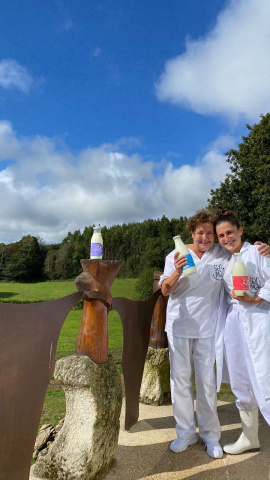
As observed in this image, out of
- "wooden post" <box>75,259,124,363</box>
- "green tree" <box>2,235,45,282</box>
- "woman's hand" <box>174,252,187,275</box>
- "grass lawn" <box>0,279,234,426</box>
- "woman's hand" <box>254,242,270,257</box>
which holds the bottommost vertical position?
"grass lawn" <box>0,279,234,426</box>

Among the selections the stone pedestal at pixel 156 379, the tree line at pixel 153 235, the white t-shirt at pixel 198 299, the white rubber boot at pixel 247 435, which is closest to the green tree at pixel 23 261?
the tree line at pixel 153 235

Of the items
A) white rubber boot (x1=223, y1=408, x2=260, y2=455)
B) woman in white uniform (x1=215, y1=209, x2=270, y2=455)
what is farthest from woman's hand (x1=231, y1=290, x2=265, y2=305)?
white rubber boot (x1=223, y1=408, x2=260, y2=455)

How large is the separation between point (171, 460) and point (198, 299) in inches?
48.0

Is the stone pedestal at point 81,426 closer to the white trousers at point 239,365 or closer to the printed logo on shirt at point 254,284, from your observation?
the white trousers at point 239,365

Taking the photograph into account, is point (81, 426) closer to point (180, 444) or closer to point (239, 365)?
point (180, 444)

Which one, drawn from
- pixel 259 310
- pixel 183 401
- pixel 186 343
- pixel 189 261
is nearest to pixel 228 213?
pixel 189 261

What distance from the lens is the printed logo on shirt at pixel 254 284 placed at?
2793 millimetres

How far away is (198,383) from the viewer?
9.57ft

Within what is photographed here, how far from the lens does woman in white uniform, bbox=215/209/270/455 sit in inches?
105

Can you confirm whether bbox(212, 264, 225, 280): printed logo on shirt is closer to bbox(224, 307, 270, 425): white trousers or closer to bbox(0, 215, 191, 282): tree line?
bbox(224, 307, 270, 425): white trousers

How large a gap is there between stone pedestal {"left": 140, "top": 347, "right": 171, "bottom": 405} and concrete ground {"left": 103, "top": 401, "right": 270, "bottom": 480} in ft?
2.30

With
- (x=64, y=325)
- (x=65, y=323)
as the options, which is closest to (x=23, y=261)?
(x=65, y=323)

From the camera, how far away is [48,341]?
207 centimetres

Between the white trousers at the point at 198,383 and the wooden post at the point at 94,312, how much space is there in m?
0.72
